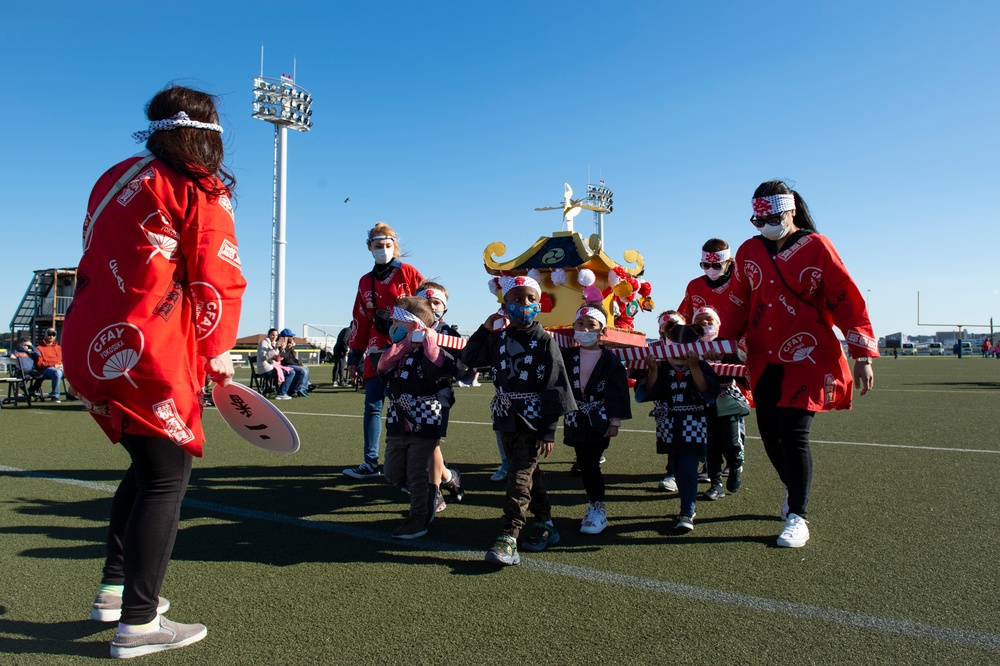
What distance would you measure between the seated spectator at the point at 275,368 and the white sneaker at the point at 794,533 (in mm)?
12542

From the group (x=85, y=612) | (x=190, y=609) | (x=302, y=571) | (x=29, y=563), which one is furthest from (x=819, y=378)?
(x=29, y=563)

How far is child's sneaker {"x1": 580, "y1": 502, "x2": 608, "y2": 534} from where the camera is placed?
4.16 m

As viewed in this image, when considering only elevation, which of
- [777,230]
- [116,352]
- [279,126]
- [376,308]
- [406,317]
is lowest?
[116,352]

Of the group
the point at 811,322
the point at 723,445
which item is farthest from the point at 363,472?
the point at 811,322

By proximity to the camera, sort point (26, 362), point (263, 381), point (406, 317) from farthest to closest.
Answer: point (263, 381) < point (26, 362) < point (406, 317)

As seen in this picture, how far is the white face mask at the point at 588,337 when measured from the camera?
14.1ft

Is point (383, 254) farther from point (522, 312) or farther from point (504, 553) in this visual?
point (504, 553)

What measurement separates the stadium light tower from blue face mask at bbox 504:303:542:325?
39218 mm

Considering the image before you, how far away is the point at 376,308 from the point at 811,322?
3411 millimetres

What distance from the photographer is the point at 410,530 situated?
4098mm

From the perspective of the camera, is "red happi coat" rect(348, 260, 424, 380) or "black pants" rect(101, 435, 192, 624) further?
"red happi coat" rect(348, 260, 424, 380)

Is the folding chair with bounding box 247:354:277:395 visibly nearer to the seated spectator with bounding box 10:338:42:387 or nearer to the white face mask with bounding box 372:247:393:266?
the seated spectator with bounding box 10:338:42:387

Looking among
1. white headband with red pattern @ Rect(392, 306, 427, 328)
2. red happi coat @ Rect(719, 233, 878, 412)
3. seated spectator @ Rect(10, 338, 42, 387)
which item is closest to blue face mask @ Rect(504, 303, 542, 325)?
white headband with red pattern @ Rect(392, 306, 427, 328)

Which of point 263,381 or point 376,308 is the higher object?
point 376,308
